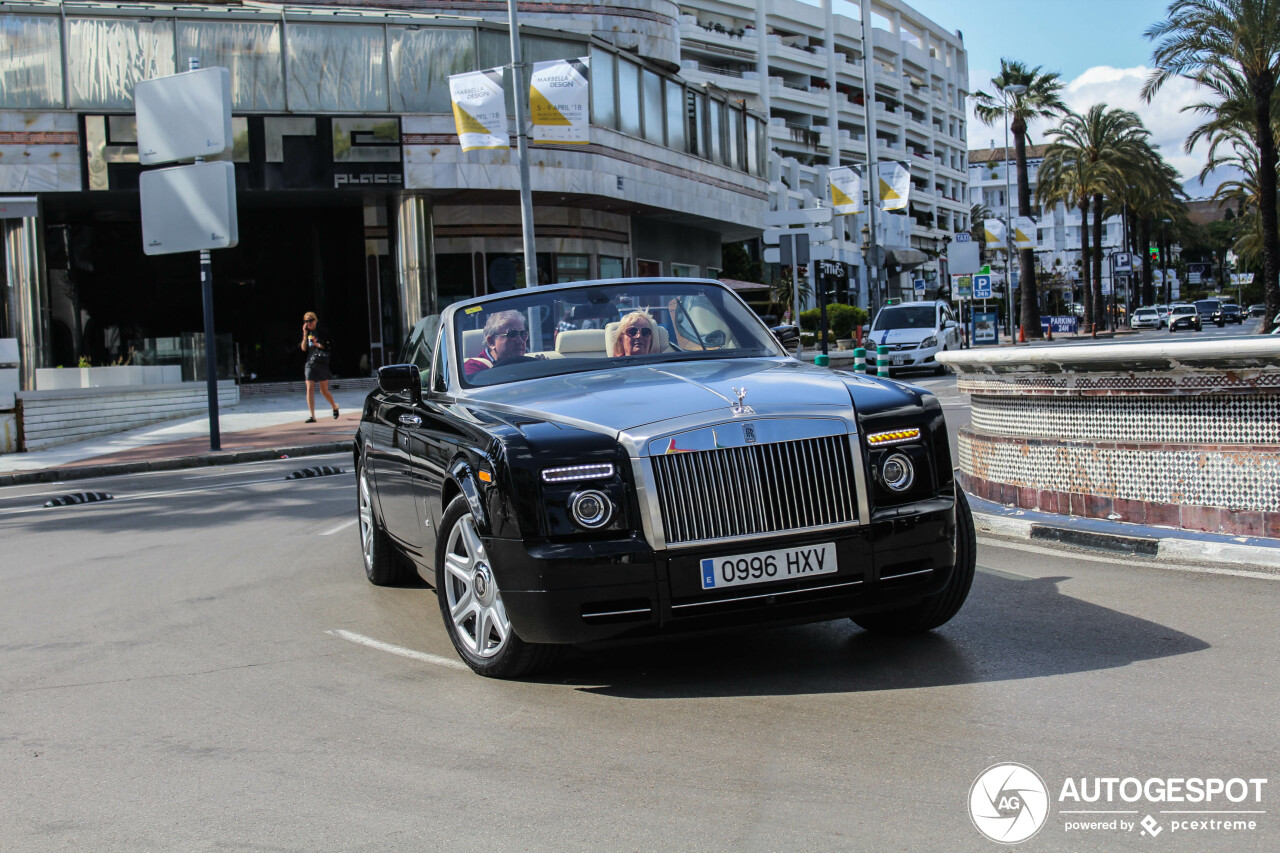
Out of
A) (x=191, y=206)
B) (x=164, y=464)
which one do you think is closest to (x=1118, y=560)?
(x=164, y=464)

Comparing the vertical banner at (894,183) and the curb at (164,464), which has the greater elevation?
the vertical banner at (894,183)

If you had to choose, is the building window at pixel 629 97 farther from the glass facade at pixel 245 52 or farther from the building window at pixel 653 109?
the glass facade at pixel 245 52

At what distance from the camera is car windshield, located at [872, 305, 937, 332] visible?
32.5 metres

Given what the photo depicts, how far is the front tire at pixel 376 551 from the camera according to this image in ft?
24.0

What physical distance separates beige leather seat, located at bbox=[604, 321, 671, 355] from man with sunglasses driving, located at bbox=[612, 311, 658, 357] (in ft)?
0.05

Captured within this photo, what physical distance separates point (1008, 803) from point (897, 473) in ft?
5.32

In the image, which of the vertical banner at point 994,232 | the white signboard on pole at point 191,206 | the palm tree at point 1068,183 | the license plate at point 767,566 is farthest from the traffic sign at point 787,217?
the license plate at point 767,566

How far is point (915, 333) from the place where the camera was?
104 ft

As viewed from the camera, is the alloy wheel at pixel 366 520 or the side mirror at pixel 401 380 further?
the alloy wheel at pixel 366 520

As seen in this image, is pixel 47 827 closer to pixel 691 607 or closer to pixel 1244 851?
pixel 691 607

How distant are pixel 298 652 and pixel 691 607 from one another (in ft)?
7.29

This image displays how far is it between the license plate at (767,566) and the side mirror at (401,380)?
2315 mm

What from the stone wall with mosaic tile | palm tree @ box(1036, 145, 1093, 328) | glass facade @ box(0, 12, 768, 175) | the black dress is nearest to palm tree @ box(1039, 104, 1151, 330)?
palm tree @ box(1036, 145, 1093, 328)

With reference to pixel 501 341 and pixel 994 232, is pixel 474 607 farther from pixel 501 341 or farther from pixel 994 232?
pixel 994 232
